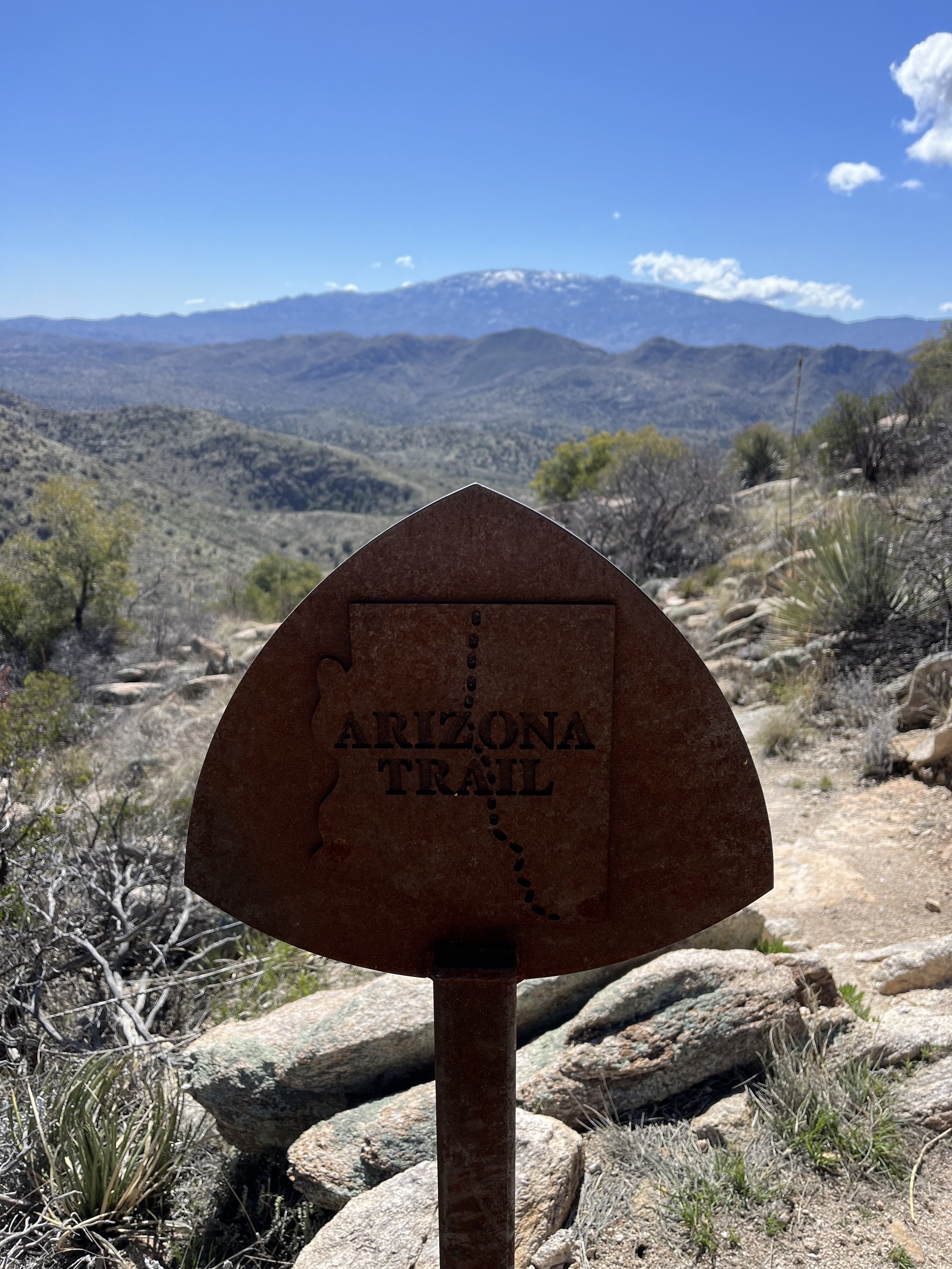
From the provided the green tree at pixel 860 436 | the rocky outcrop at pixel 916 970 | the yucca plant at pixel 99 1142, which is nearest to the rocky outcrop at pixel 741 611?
the green tree at pixel 860 436

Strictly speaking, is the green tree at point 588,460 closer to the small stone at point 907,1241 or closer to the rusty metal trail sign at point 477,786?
the small stone at point 907,1241

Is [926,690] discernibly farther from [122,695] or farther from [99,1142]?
[122,695]

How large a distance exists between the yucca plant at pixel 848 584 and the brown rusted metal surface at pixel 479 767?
650 centimetres

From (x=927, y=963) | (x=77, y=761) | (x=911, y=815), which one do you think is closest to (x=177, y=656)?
(x=77, y=761)

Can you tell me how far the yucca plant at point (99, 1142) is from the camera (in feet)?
8.23

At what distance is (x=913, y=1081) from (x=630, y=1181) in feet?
3.37

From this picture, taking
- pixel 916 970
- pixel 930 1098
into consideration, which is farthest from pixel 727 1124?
pixel 916 970

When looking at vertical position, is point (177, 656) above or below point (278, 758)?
below

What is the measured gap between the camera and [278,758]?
152 cm

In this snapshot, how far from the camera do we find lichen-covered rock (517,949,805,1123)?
2730 millimetres

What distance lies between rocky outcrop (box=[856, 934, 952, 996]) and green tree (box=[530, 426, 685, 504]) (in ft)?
47.4

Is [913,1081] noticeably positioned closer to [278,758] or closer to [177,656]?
[278,758]

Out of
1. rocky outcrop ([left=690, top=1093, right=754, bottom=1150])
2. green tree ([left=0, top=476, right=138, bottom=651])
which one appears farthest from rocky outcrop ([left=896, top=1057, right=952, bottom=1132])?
green tree ([left=0, top=476, right=138, bottom=651])

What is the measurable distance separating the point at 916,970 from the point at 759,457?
701 inches
